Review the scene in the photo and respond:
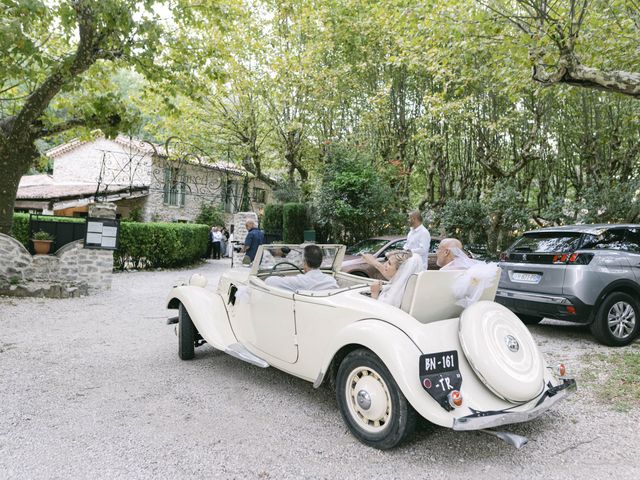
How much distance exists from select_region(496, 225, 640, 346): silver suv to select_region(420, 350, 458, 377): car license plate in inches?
138

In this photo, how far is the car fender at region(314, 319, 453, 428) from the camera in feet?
8.95

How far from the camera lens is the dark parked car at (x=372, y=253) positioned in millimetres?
9805

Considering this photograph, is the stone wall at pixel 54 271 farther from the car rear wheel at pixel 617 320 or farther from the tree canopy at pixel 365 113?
the car rear wheel at pixel 617 320

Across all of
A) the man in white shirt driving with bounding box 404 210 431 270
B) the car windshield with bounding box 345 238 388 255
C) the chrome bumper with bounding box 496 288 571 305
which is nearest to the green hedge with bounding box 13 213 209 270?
the car windshield with bounding box 345 238 388 255

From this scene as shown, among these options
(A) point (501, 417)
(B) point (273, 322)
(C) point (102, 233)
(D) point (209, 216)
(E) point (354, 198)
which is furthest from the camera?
(D) point (209, 216)

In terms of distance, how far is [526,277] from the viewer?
20.4ft

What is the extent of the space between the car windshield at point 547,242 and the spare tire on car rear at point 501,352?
3.27m

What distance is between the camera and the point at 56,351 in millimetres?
5371

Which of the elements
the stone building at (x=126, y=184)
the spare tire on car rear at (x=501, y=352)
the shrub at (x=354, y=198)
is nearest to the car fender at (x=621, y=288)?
the spare tire on car rear at (x=501, y=352)

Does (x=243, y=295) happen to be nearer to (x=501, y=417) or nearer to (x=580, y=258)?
(x=501, y=417)

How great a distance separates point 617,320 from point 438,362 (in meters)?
4.38

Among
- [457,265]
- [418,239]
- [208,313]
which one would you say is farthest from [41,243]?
[457,265]

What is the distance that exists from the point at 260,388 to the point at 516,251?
4.53 metres

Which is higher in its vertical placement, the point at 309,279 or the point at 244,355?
the point at 309,279
